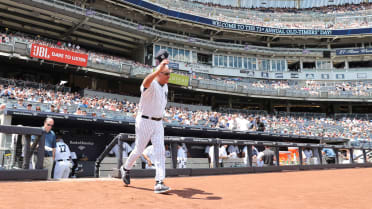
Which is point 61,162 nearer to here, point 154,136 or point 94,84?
point 154,136

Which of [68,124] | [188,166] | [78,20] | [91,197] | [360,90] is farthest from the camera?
[360,90]

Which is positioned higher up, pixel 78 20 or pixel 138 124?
pixel 78 20

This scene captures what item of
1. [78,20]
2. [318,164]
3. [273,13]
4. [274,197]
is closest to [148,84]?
[274,197]

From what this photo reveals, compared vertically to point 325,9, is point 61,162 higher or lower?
lower

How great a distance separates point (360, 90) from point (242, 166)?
34608 mm

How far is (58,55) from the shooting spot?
2327 centimetres

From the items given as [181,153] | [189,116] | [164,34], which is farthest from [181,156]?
[164,34]

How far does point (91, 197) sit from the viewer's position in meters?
3.74

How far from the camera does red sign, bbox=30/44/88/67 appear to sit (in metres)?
22.3

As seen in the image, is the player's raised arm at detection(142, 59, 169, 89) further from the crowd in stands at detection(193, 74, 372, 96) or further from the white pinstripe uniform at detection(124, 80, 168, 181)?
the crowd in stands at detection(193, 74, 372, 96)

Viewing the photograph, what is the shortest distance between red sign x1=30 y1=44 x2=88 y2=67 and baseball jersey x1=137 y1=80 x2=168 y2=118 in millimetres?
21117

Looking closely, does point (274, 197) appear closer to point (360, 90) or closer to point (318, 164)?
point (318, 164)

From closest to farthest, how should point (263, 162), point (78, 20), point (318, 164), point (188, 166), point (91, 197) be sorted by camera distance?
point (91, 197) → point (188, 166) → point (263, 162) → point (318, 164) → point (78, 20)

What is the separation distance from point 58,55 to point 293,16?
37.3 meters
